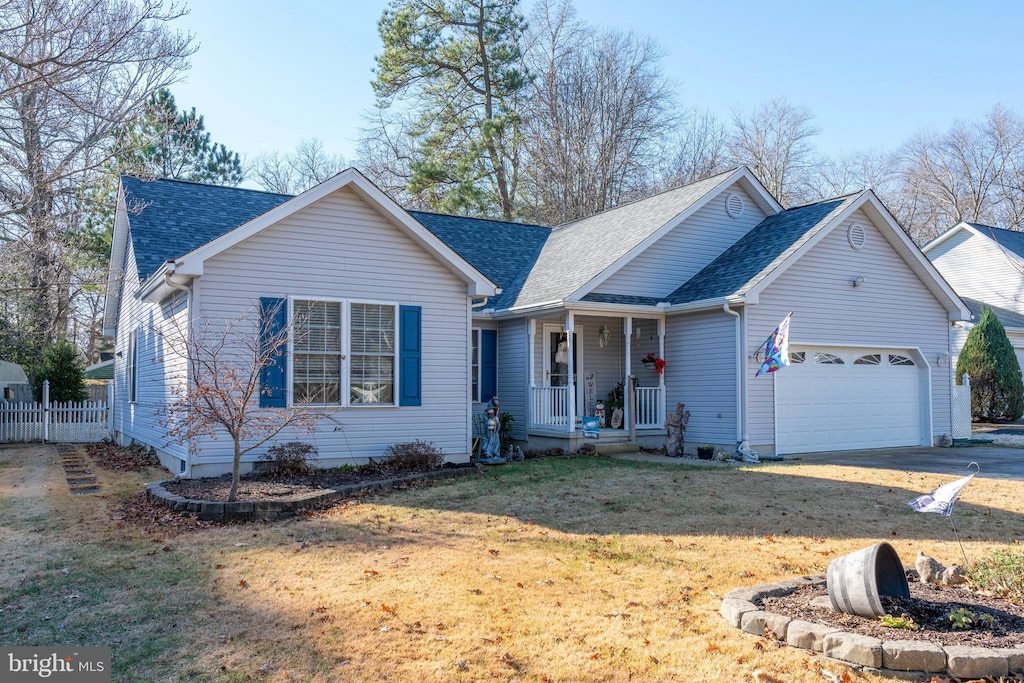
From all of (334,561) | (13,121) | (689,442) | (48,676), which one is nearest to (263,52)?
(13,121)

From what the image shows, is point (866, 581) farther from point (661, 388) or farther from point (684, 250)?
point (684, 250)

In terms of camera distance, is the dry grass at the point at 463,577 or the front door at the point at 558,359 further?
the front door at the point at 558,359

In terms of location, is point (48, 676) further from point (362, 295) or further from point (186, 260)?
point (362, 295)

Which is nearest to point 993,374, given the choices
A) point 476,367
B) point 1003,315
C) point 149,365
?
point 1003,315

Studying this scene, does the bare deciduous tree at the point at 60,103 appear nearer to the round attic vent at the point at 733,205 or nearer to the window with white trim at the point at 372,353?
the window with white trim at the point at 372,353

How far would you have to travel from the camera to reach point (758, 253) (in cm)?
1555

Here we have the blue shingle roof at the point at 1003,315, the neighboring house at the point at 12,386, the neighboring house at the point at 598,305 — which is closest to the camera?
the neighboring house at the point at 598,305

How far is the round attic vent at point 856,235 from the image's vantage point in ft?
51.4

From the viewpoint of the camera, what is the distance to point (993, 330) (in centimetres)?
2325

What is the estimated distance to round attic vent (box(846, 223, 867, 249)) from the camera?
1568 centimetres

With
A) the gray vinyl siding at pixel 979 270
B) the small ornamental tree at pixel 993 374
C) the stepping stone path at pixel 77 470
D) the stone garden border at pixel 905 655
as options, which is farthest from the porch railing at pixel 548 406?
the gray vinyl siding at pixel 979 270

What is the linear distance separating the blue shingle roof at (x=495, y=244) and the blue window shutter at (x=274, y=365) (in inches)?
254

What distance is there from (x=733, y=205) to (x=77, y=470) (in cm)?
1409

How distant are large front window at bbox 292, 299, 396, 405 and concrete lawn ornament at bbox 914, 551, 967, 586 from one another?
8147mm
